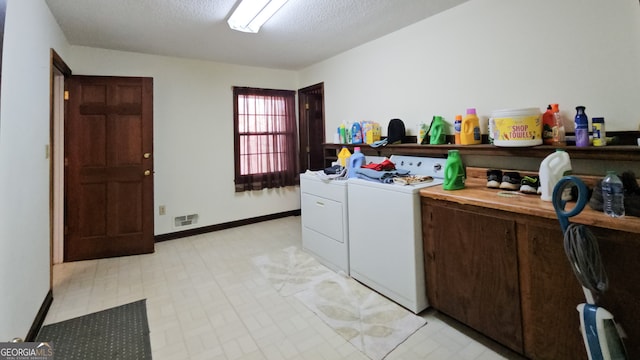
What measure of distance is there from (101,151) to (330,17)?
9.24 feet

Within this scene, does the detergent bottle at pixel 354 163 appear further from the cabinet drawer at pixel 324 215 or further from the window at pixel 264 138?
the window at pixel 264 138

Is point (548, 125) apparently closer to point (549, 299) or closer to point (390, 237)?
point (549, 299)

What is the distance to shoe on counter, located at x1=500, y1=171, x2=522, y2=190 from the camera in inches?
75.5

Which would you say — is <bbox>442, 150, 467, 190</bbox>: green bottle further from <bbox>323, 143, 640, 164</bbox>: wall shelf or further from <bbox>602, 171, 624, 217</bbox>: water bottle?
<bbox>602, 171, 624, 217</bbox>: water bottle

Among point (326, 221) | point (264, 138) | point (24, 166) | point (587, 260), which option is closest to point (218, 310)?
point (326, 221)

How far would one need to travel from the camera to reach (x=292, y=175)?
15.6ft

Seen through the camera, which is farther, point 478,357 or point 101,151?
point 101,151

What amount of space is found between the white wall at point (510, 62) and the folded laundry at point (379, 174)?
0.69m

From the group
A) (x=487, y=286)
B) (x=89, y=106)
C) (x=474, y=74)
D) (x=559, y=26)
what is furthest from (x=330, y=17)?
(x=89, y=106)

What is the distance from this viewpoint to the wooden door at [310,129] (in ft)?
15.4

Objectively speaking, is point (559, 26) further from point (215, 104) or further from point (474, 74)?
point (215, 104)

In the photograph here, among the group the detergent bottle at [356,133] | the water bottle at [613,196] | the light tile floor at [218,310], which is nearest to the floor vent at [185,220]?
the light tile floor at [218,310]

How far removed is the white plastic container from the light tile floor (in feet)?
3.10

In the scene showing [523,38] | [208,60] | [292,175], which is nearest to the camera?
[523,38]
